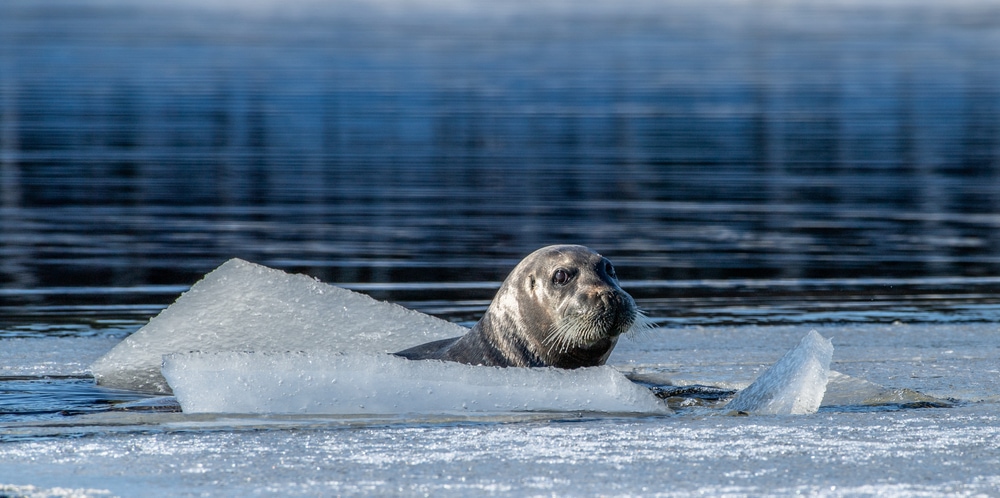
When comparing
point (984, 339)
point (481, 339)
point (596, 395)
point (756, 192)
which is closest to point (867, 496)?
point (596, 395)

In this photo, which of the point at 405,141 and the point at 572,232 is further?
the point at 405,141

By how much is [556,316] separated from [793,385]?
100cm

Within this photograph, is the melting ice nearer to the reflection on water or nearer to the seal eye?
the seal eye

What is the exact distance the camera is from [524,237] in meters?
13.0

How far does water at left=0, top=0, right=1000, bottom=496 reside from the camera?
4.89m

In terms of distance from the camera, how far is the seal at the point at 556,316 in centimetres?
607

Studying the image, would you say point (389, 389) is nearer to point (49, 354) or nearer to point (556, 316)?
point (556, 316)

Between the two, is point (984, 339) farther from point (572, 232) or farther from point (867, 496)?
point (572, 232)

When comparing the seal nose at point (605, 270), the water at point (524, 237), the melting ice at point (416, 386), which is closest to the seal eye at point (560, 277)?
the seal nose at point (605, 270)

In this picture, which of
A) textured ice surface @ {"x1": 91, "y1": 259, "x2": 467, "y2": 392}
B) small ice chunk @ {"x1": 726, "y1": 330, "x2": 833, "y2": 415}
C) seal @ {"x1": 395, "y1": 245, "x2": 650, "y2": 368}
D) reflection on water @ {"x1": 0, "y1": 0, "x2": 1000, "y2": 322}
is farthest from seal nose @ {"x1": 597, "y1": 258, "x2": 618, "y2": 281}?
reflection on water @ {"x1": 0, "y1": 0, "x2": 1000, "y2": 322}

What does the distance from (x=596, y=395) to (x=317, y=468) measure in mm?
1365

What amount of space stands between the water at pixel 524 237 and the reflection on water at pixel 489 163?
83 mm

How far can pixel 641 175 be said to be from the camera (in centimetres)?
1838

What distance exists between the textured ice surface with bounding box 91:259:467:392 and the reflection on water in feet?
8.11
